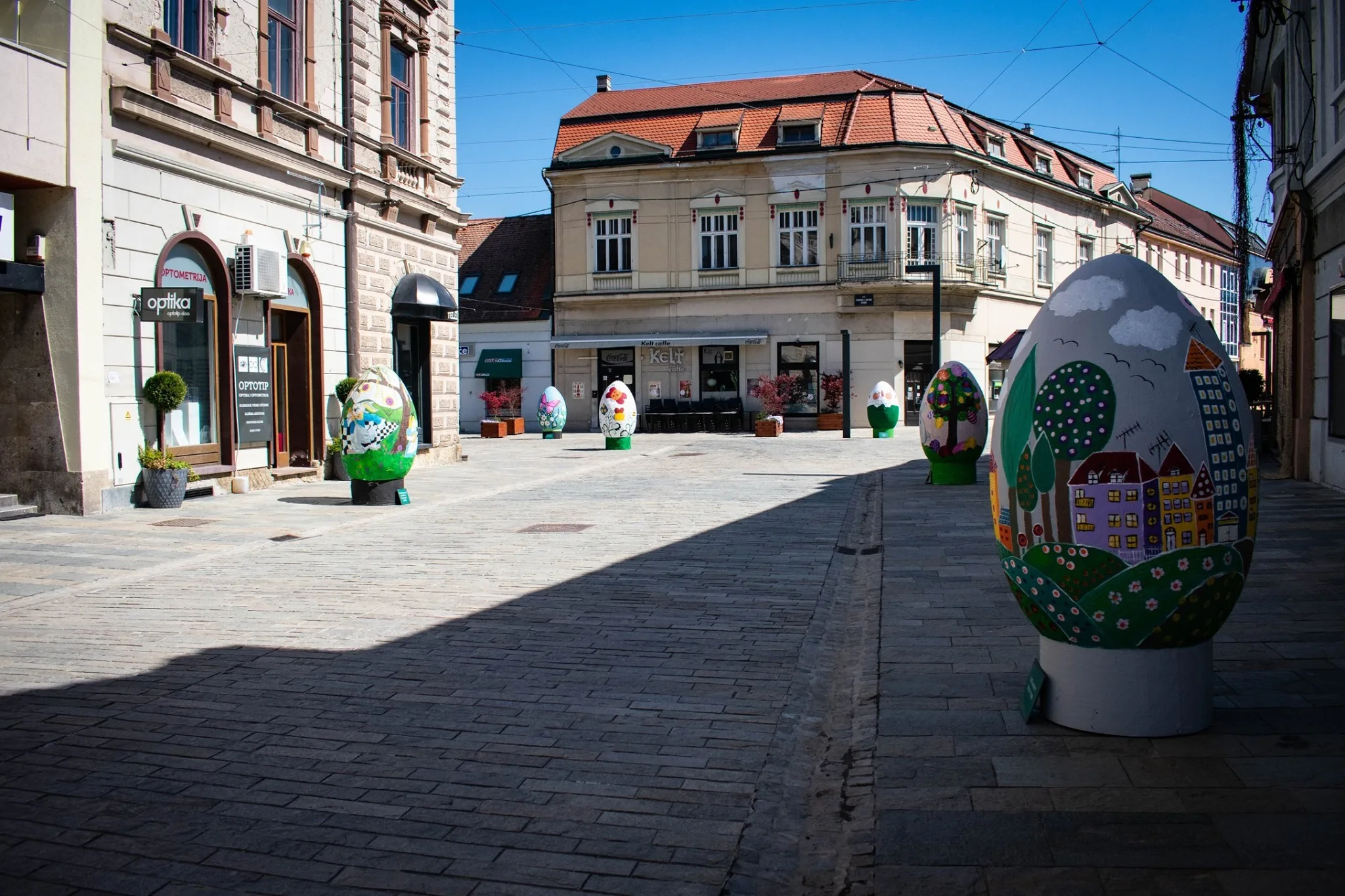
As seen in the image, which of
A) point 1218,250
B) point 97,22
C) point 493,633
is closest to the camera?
point 493,633

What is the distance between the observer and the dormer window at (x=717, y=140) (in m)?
39.6

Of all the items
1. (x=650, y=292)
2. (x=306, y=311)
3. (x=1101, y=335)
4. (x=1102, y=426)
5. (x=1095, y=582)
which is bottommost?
(x=1095, y=582)

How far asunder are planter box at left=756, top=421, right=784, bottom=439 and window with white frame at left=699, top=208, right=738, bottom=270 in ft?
26.3

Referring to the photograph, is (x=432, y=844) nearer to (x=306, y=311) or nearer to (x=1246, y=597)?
(x=1246, y=597)

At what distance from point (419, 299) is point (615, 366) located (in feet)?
66.7

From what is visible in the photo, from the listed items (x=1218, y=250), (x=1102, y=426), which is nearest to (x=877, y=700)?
(x=1102, y=426)

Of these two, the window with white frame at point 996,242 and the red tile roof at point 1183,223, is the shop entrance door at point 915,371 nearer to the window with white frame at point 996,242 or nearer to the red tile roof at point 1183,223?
the window with white frame at point 996,242

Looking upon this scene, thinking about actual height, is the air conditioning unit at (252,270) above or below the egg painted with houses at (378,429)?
above

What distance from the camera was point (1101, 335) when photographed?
4586 mm

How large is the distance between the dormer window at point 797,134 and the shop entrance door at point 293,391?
24.4 metres

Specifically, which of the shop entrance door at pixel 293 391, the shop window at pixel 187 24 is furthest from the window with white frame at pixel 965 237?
the shop window at pixel 187 24

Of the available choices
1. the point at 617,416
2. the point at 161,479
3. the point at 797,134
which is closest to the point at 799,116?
the point at 797,134

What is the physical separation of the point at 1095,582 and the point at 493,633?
407 centimetres

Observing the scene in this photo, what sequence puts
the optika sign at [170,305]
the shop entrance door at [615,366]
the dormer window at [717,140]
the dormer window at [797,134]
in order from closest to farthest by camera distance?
the optika sign at [170,305] → the dormer window at [797,134] → the dormer window at [717,140] → the shop entrance door at [615,366]
